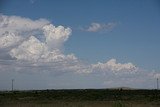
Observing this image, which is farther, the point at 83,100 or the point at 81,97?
the point at 81,97

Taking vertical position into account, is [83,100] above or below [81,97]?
below

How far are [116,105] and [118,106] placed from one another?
0.95ft

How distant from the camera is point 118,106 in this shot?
2653cm

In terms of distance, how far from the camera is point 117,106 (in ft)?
87.1

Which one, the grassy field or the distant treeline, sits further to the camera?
the distant treeline

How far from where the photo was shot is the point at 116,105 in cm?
2680

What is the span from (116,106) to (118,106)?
0.14 m

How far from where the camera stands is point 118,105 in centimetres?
2667

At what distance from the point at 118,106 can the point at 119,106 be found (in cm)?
7

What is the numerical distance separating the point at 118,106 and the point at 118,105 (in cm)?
15

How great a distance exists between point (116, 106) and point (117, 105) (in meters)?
0.13

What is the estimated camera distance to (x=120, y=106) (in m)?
26.5

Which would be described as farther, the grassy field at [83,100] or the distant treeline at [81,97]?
the distant treeline at [81,97]

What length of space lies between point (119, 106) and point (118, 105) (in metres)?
0.18
